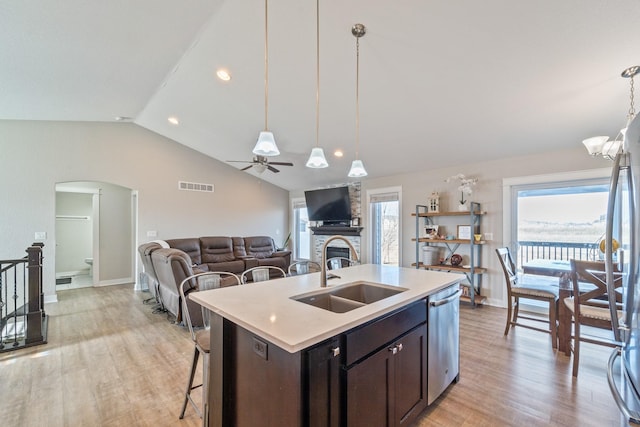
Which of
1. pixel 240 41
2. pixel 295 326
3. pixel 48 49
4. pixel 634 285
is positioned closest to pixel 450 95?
pixel 240 41

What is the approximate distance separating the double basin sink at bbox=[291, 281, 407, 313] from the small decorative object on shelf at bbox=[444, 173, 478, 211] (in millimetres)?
3212

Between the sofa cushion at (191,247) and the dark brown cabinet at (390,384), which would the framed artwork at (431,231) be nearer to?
the dark brown cabinet at (390,384)

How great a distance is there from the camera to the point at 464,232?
464 centimetres

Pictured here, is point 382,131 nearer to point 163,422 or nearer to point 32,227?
point 163,422

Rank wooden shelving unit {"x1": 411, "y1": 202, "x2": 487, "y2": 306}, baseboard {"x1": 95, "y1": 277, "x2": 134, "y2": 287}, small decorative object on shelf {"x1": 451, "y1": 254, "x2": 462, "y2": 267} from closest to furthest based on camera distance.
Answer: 1. wooden shelving unit {"x1": 411, "y1": 202, "x2": 487, "y2": 306}
2. small decorative object on shelf {"x1": 451, "y1": 254, "x2": 462, "y2": 267}
3. baseboard {"x1": 95, "y1": 277, "x2": 134, "y2": 287}

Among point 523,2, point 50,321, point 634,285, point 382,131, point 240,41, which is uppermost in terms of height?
point 240,41

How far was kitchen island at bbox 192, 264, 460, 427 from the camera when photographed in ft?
3.66

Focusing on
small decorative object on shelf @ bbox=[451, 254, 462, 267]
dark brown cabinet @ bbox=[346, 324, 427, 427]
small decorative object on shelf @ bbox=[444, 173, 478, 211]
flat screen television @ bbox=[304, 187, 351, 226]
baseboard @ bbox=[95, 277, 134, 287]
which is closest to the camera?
dark brown cabinet @ bbox=[346, 324, 427, 427]

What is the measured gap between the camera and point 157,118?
→ 540cm

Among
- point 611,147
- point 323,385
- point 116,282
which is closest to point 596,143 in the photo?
point 611,147

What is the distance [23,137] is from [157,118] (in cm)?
213

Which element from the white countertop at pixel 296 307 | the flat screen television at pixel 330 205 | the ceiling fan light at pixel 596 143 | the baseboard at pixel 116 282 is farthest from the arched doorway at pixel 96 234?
the ceiling fan light at pixel 596 143

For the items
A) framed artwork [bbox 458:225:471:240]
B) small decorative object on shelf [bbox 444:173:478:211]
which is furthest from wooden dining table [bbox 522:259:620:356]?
small decorative object on shelf [bbox 444:173:478:211]

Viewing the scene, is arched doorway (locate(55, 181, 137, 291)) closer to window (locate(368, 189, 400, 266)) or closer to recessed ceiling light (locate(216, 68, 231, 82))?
recessed ceiling light (locate(216, 68, 231, 82))
